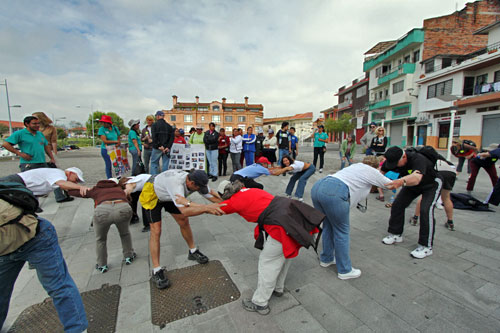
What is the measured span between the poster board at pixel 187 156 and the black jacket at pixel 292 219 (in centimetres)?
630

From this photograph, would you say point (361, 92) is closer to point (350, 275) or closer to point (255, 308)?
point (350, 275)

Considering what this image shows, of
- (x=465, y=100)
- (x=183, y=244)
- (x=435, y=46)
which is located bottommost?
(x=183, y=244)

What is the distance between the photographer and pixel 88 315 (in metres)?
2.21

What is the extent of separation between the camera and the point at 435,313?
215 centimetres

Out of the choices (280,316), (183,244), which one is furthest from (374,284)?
(183,244)

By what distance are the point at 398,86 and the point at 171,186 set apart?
35022mm

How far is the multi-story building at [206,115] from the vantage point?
198ft

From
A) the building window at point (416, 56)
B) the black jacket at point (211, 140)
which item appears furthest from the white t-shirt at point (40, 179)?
the building window at point (416, 56)

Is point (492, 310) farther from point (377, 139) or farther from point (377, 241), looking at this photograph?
point (377, 139)

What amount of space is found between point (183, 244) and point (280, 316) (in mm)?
2075

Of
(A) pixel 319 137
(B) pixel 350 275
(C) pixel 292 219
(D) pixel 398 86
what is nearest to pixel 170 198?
(C) pixel 292 219

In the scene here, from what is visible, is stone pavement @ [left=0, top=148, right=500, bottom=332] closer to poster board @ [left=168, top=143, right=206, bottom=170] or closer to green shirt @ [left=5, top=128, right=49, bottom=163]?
green shirt @ [left=5, top=128, right=49, bottom=163]

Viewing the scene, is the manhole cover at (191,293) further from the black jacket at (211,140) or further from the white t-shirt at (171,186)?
the black jacket at (211,140)

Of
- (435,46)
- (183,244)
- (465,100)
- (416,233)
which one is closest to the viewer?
(183,244)
